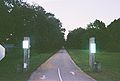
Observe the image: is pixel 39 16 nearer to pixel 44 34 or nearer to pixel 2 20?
pixel 44 34

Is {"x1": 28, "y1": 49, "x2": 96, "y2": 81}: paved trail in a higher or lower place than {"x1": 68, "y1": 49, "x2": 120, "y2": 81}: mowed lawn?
lower

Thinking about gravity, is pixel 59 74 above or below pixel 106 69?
below

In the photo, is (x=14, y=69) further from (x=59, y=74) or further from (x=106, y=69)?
(x=106, y=69)

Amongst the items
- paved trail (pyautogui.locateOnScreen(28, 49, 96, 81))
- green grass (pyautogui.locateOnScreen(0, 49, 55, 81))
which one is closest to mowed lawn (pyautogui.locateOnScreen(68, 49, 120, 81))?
paved trail (pyautogui.locateOnScreen(28, 49, 96, 81))

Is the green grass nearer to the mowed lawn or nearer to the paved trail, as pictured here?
the paved trail

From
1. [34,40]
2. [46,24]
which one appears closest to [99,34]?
[46,24]

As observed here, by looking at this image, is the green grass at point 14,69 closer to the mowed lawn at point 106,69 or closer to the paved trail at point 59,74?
the paved trail at point 59,74

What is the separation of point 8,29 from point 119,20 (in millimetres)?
124774

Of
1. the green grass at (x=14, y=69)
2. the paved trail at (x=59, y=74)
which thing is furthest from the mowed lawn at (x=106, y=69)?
the green grass at (x=14, y=69)

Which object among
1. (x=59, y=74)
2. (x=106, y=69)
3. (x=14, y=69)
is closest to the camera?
(x=59, y=74)

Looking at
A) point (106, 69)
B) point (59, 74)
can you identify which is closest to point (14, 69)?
point (59, 74)

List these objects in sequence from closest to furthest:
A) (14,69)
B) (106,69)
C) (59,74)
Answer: (59,74)
(14,69)
(106,69)

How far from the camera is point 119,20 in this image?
17800cm

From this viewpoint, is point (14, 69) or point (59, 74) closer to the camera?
point (59, 74)
